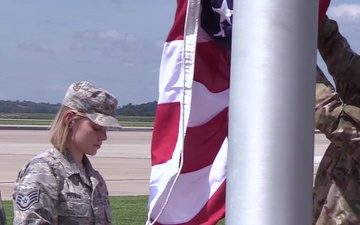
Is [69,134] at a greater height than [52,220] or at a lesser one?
greater

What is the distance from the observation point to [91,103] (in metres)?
3.77

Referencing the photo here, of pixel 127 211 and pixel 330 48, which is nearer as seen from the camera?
pixel 330 48

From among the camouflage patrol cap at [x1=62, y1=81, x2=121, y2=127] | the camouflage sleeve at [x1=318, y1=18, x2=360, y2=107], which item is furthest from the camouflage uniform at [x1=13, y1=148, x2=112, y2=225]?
the camouflage sleeve at [x1=318, y1=18, x2=360, y2=107]

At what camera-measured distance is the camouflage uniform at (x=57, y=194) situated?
3.42m

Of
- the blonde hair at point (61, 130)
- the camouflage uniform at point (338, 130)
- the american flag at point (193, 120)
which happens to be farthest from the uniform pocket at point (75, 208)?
the camouflage uniform at point (338, 130)

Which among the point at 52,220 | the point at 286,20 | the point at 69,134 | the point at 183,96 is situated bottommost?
the point at 52,220

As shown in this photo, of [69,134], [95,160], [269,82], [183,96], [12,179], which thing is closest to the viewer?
[269,82]

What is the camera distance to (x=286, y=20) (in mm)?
1644

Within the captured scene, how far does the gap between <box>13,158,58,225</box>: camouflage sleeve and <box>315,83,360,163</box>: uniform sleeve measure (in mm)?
1160

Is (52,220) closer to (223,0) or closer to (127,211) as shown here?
(223,0)

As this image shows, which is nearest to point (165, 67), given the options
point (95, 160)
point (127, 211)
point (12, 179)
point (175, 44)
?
point (175, 44)

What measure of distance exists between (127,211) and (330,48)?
8.90 m

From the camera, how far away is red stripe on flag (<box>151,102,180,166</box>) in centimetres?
297

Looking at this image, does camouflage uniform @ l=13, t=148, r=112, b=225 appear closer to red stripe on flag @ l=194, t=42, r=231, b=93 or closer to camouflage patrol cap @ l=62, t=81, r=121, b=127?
camouflage patrol cap @ l=62, t=81, r=121, b=127
